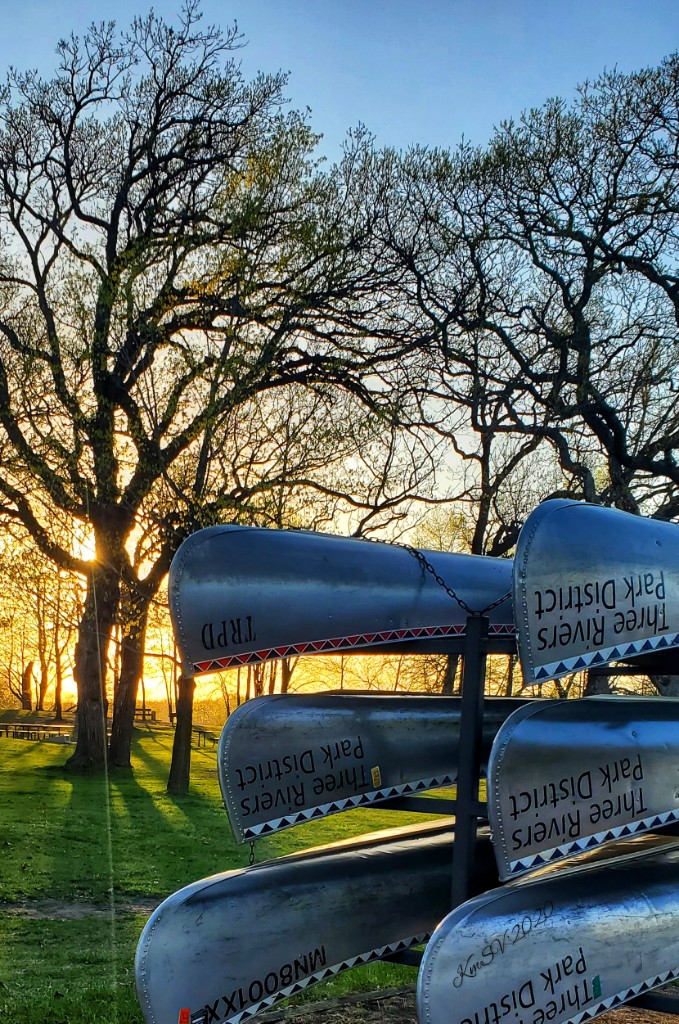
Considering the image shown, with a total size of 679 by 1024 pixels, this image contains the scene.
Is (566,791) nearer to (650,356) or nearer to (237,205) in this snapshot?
(650,356)

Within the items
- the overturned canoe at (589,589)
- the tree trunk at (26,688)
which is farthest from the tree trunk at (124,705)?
the tree trunk at (26,688)

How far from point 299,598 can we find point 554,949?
2024 mm

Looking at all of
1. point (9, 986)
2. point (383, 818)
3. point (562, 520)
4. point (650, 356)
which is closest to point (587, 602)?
point (562, 520)

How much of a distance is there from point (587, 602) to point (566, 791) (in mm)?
906

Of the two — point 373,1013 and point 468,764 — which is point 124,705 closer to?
point 373,1013

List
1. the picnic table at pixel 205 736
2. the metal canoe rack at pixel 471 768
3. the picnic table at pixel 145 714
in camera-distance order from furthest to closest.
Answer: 1. the picnic table at pixel 145 714
2. the picnic table at pixel 205 736
3. the metal canoe rack at pixel 471 768

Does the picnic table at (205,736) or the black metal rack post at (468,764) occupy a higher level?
the black metal rack post at (468,764)

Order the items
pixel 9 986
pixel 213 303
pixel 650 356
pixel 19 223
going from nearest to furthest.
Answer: pixel 9 986 < pixel 650 356 < pixel 213 303 < pixel 19 223

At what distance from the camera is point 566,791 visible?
4.74 metres

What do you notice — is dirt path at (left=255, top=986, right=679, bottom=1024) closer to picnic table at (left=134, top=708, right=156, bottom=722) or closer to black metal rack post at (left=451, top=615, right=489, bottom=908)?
black metal rack post at (left=451, top=615, right=489, bottom=908)

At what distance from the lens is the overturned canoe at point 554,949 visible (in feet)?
14.4

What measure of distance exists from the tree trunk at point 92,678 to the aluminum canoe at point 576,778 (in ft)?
41.1

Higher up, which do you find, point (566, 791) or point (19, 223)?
point (19, 223)

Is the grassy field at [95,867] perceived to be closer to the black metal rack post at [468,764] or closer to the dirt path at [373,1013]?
the dirt path at [373,1013]
